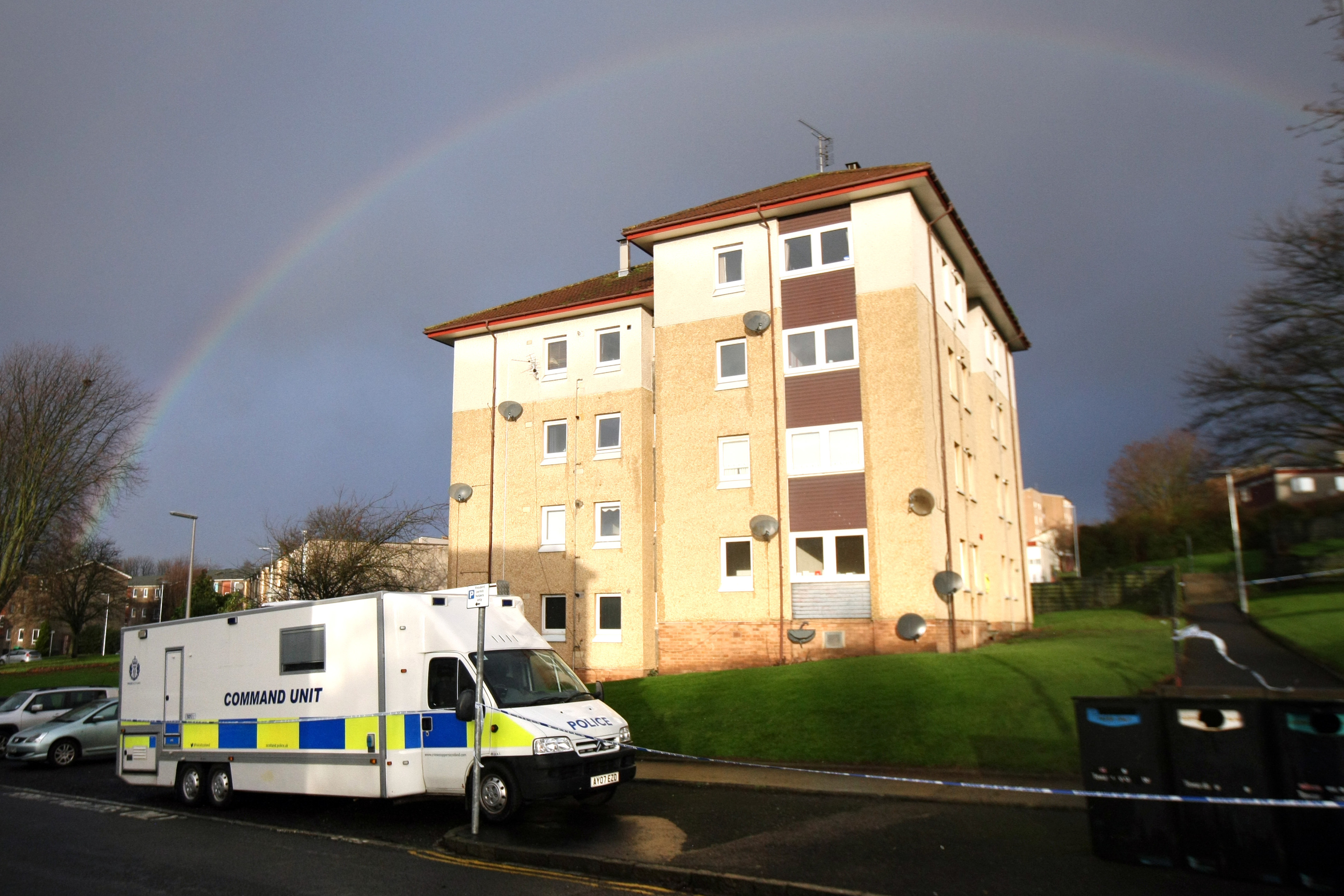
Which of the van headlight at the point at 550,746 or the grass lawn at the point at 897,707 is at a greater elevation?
the van headlight at the point at 550,746

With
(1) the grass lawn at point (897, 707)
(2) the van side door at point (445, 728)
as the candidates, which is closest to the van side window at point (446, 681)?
(2) the van side door at point (445, 728)

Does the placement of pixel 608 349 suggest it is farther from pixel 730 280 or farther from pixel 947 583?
pixel 947 583

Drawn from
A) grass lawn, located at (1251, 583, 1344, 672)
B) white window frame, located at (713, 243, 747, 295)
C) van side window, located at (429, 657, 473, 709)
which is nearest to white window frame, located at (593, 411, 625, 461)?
white window frame, located at (713, 243, 747, 295)

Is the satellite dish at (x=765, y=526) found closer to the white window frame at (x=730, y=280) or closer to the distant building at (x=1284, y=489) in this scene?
the white window frame at (x=730, y=280)

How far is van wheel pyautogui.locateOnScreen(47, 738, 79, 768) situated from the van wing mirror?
1510cm

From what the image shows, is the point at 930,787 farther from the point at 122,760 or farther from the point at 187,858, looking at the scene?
the point at 122,760

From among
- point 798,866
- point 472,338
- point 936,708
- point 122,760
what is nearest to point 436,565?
point 472,338

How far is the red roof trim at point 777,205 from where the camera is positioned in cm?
2280

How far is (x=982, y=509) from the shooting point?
28141 millimetres

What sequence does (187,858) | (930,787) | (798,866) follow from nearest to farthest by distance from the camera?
(798,866) < (187,858) < (930,787)

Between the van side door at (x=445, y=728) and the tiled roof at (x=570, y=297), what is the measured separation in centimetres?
1792

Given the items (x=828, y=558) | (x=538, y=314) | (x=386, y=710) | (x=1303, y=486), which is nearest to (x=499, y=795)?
(x=386, y=710)

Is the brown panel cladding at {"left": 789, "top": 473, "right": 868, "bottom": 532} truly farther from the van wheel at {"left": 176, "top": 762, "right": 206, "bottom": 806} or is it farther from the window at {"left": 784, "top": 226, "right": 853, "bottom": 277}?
the van wheel at {"left": 176, "top": 762, "right": 206, "bottom": 806}

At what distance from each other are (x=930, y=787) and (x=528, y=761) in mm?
5116
